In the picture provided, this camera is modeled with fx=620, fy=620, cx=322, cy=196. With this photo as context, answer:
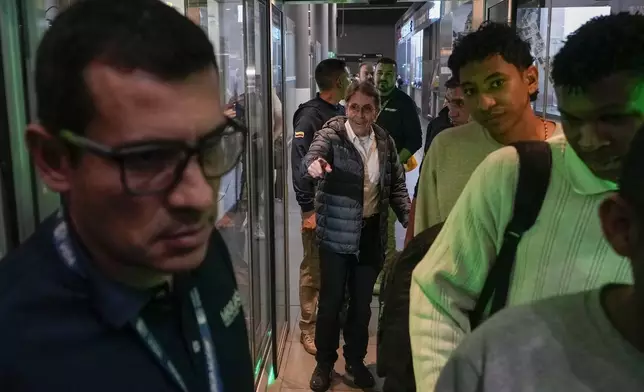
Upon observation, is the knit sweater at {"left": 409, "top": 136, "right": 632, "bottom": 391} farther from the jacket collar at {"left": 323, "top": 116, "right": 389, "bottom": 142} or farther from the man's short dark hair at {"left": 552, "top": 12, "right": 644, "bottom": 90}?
the jacket collar at {"left": 323, "top": 116, "right": 389, "bottom": 142}

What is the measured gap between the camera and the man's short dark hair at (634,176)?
0.80 metres

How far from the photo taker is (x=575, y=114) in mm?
1126

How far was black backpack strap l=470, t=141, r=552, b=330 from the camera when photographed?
1121mm

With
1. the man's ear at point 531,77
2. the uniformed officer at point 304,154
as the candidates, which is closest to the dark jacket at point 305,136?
the uniformed officer at point 304,154

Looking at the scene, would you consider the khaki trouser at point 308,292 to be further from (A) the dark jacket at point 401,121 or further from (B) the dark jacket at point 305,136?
(A) the dark jacket at point 401,121

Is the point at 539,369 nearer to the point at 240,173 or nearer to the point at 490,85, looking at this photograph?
the point at 490,85

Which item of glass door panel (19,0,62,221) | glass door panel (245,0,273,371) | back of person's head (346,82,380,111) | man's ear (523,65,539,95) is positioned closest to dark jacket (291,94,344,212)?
glass door panel (245,0,273,371)

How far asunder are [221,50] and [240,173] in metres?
0.61

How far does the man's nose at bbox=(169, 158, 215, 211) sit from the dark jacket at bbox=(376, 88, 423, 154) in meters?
3.76

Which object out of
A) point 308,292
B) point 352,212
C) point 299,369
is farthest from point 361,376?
point 352,212

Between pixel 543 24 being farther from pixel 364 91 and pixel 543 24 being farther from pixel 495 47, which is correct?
pixel 495 47

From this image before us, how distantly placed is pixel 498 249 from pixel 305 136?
2.70 meters

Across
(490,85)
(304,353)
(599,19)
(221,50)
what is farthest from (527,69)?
(304,353)

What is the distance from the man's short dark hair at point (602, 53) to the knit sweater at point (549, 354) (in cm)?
44
